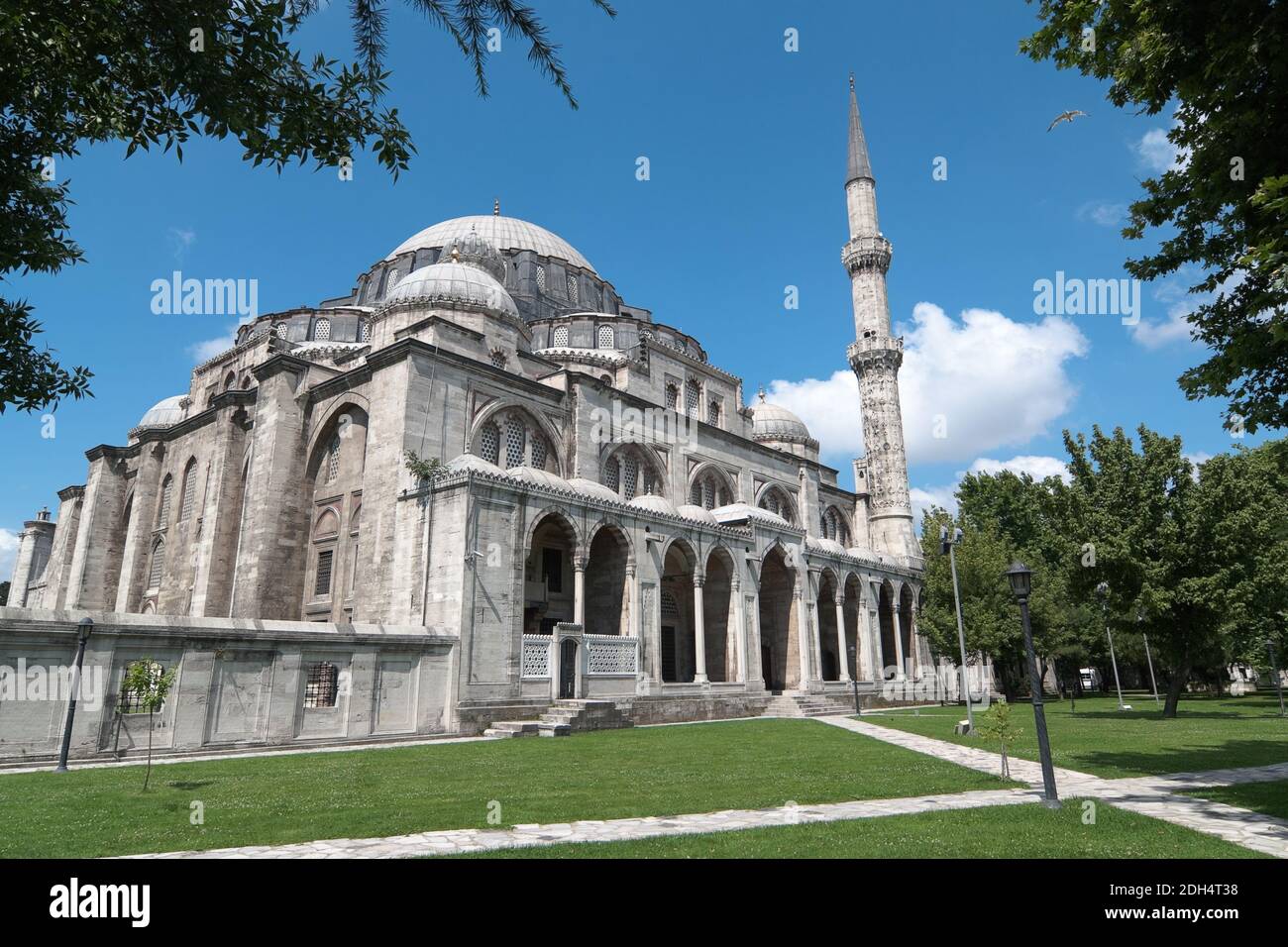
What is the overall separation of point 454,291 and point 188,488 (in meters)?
15.5

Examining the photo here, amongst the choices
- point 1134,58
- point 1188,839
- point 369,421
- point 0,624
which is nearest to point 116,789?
point 0,624

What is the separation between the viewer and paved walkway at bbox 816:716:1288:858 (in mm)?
7285

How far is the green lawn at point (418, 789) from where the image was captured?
7594 millimetres

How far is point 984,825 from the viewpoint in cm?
760

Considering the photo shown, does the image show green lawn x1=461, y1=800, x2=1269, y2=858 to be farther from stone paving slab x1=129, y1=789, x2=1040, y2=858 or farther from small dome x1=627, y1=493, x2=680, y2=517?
small dome x1=627, y1=493, x2=680, y2=517

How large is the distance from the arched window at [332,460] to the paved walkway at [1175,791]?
73.7 ft

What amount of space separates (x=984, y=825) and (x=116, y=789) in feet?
36.3

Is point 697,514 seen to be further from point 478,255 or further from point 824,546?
point 478,255

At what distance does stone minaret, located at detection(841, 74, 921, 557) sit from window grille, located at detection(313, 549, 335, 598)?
1258 inches

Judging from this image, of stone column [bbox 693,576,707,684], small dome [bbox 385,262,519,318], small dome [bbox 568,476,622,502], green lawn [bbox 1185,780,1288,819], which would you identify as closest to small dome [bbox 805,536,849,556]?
stone column [bbox 693,576,707,684]

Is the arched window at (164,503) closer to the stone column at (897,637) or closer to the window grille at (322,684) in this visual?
the window grille at (322,684)

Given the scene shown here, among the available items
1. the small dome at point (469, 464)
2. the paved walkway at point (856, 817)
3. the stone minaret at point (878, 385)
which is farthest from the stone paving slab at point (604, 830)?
the stone minaret at point (878, 385)

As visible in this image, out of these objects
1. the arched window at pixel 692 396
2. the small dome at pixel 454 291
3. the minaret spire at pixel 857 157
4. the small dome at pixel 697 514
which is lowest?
the small dome at pixel 697 514
